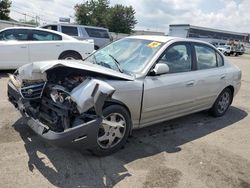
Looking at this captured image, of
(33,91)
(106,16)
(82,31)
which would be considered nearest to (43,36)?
(82,31)

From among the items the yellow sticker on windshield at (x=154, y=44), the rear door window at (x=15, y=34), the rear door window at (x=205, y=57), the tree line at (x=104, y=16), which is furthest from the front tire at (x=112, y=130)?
the tree line at (x=104, y=16)

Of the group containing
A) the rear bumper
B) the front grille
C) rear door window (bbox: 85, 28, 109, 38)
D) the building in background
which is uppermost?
rear door window (bbox: 85, 28, 109, 38)

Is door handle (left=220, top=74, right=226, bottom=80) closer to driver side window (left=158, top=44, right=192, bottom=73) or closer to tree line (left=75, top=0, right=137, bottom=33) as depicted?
driver side window (left=158, top=44, right=192, bottom=73)

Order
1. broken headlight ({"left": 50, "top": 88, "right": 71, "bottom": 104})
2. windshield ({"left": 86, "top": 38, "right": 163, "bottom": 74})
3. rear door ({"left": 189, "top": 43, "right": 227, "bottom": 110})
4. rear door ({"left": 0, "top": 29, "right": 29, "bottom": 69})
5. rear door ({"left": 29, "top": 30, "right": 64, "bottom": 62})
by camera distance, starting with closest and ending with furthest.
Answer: broken headlight ({"left": 50, "top": 88, "right": 71, "bottom": 104}) < windshield ({"left": 86, "top": 38, "right": 163, "bottom": 74}) < rear door ({"left": 189, "top": 43, "right": 227, "bottom": 110}) < rear door ({"left": 0, "top": 29, "right": 29, "bottom": 69}) < rear door ({"left": 29, "top": 30, "right": 64, "bottom": 62})

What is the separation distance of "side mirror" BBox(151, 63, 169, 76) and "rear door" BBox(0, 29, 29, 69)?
5886 millimetres

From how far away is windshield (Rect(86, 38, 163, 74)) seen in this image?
4.48 meters

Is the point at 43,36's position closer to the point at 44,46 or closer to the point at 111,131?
the point at 44,46

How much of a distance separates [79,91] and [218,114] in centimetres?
385

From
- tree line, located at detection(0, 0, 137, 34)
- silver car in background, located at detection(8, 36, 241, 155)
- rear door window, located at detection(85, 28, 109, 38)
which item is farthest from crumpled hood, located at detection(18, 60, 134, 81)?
tree line, located at detection(0, 0, 137, 34)

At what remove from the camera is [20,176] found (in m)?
3.37

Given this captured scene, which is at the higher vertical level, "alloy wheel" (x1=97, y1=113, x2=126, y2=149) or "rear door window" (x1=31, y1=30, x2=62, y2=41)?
"rear door window" (x1=31, y1=30, x2=62, y2=41)

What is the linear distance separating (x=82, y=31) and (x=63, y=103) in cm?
1172

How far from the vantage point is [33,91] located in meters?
4.06

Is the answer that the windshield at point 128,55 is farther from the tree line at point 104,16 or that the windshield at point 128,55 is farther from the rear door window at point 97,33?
the tree line at point 104,16
